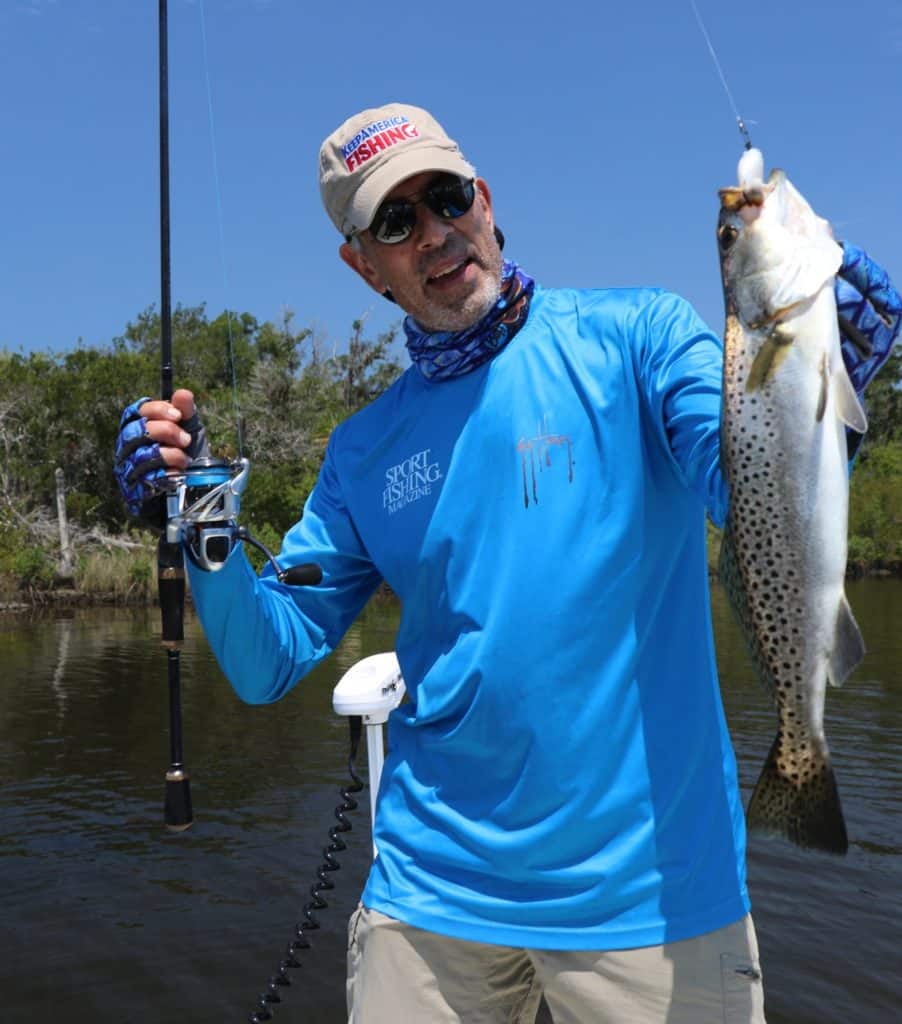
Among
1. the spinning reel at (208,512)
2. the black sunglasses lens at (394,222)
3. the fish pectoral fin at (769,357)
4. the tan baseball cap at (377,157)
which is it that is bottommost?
the spinning reel at (208,512)

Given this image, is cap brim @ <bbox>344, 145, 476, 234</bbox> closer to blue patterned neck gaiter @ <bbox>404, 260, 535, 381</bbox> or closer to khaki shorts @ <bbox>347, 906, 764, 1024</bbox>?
blue patterned neck gaiter @ <bbox>404, 260, 535, 381</bbox>

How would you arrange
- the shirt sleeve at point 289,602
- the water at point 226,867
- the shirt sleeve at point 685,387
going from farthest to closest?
the water at point 226,867 < the shirt sleeve at point 289,602 < the shirt sleeve at point 685,387

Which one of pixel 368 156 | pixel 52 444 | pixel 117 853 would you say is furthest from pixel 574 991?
pixel 52 444

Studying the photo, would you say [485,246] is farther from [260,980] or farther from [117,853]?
[117,853]

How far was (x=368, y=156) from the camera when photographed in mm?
2830

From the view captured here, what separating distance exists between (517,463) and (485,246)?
0.66 m

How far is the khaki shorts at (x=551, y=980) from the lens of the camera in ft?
7.54

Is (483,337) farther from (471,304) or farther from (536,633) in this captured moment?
(536,633)

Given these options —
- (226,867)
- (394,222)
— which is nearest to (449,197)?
(394,222)

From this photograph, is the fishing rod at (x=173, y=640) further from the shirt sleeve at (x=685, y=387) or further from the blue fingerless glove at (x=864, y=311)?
the blue fingerless glove at (x=864, y=311)

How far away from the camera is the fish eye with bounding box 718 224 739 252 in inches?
75.7

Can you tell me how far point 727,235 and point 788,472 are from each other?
0.45m

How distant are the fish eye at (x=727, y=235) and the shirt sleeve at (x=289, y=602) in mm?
1363
